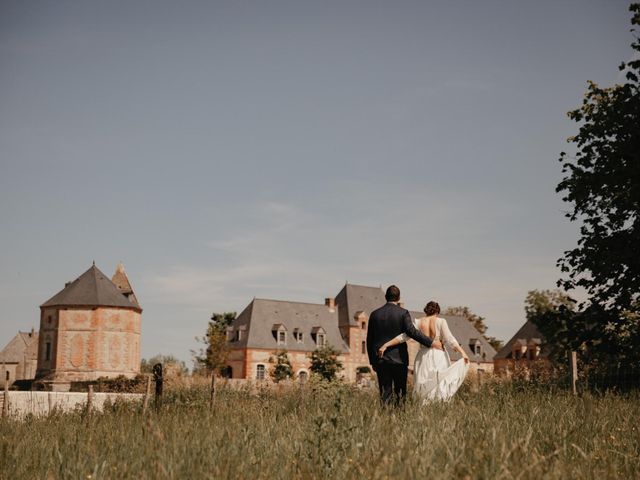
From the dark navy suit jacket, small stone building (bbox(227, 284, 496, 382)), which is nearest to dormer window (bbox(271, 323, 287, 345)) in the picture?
small stone building (bbox(227, 284, 496, 382))

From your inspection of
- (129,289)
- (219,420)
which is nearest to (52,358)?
(129,289)

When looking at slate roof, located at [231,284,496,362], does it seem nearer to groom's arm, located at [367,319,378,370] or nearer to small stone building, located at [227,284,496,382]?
small stone building, located at [227,284,496,382]

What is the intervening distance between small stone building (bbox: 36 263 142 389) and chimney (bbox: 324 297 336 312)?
20.3m

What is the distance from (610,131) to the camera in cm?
2062

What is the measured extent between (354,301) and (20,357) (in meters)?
41.1

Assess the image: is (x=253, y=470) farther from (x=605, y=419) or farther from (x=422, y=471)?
(x=605, y=419)

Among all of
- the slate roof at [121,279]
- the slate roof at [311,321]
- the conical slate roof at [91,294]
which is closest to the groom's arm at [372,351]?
the conical slate roof at [91,294]

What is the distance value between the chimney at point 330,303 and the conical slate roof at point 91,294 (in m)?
19.9

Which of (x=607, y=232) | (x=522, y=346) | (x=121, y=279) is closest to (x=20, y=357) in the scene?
(x=121, y=279)

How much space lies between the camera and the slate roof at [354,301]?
70562 mm

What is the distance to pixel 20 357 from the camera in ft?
260

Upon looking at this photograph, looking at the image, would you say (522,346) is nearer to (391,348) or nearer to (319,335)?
(319,335)

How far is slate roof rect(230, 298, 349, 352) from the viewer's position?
206 feet

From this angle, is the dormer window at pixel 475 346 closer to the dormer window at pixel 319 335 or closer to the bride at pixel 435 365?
the dormer window at pixel 319 335
